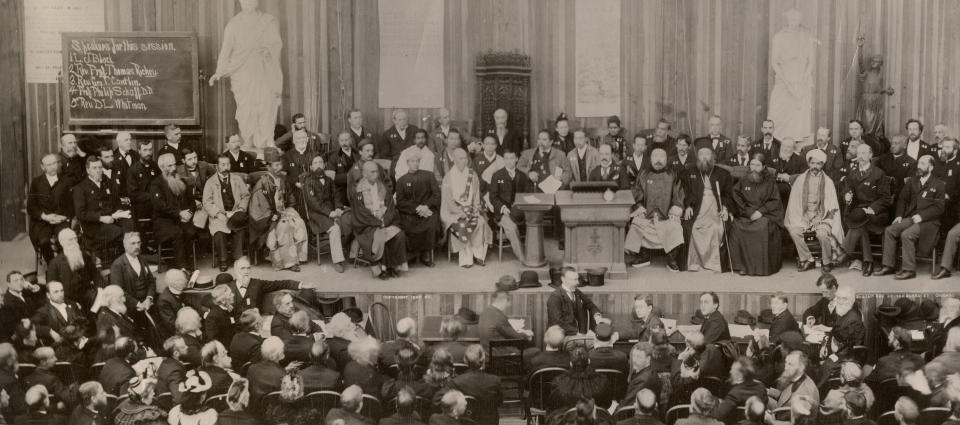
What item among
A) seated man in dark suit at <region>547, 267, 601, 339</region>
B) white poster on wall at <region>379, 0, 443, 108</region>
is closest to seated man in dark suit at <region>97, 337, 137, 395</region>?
seated man in dark suit at <region>547, 267, 601, 339</region>

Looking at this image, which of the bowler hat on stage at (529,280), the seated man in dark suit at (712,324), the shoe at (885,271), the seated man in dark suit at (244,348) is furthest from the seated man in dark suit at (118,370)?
the shoe at (885,271)

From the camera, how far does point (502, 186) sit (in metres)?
12.1

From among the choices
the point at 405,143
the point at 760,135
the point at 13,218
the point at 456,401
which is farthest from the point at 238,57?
the point at 456,401

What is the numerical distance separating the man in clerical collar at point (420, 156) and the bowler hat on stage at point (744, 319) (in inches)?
142

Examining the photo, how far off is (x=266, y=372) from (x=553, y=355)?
1982 millimetres

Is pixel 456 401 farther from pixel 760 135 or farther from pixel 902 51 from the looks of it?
pixel 902 51

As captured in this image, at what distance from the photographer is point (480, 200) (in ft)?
39.2

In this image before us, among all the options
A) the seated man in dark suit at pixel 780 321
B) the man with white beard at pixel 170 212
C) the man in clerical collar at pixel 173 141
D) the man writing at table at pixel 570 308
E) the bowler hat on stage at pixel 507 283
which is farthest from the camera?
the man in clerical collar at pixel 173 141

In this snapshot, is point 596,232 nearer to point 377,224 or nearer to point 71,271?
point 377,224

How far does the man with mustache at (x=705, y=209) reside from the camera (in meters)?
11.6

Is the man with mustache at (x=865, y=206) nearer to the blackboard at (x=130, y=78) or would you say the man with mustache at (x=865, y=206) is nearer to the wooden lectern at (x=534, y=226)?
the wooden lectern at (x=534, y=226)

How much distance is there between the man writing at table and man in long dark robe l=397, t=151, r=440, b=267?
202 centimetres

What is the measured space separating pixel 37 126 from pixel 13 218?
3.47ft

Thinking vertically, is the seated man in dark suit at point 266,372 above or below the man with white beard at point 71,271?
below
